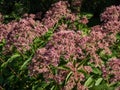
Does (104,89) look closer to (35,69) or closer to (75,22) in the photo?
(35,69)

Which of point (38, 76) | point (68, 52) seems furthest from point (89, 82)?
point (38, 76)

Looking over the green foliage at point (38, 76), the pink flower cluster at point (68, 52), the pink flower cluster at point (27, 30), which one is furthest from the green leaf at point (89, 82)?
the pink flower cluster at point (27, 30)

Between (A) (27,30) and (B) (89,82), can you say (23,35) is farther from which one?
(B) (89,82)

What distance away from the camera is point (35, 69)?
6.29 m

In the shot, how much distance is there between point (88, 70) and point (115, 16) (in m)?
1.61

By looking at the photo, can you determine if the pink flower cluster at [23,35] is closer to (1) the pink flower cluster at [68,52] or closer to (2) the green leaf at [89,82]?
(1) the pink flower cluster at [68,52]

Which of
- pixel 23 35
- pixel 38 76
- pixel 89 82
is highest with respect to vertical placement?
pixel 23 35

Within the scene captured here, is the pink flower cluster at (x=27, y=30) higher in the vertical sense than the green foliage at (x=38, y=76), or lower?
higher

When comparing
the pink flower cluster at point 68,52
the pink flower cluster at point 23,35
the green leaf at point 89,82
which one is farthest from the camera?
the pink flower cluster at point 23,35

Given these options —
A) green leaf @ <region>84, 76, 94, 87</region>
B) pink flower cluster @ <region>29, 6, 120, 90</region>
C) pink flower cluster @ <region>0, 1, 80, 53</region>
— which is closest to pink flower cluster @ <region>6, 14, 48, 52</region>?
pink flower cluster @ <region>0, 1, 80, 53</region>

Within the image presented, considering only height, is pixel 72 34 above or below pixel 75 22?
above

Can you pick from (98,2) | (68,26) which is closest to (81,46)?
(68,26)

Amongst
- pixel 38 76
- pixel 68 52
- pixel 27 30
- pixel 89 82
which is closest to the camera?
pixel 68 52

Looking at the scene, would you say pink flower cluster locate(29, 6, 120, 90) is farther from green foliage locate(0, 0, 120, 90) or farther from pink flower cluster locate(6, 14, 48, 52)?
pink flower cluster locate(6, 14, 48, 52)
